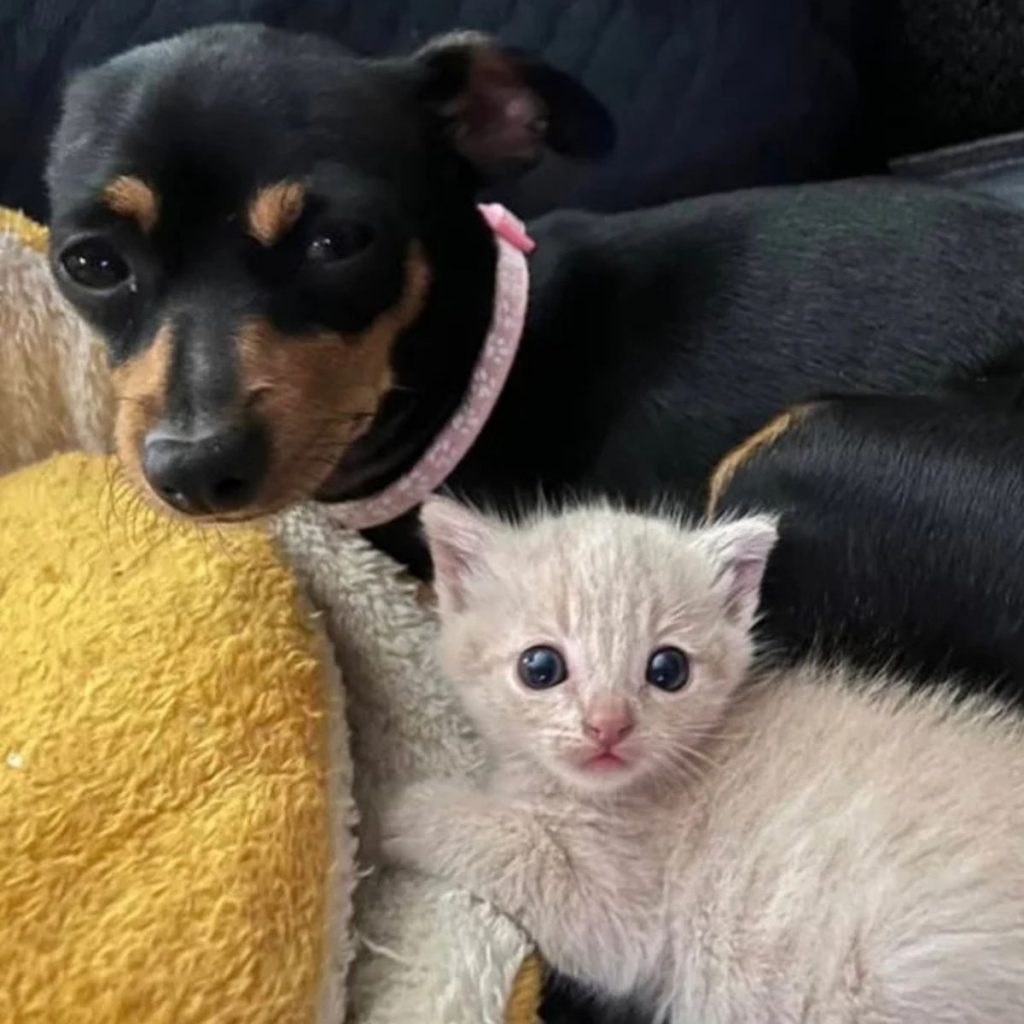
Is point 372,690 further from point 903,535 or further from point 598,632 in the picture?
point 903,535

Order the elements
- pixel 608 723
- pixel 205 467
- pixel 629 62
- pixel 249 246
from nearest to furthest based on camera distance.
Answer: pixel 608 723
pixel 205 467
pixel 249 246
pixel 629 62

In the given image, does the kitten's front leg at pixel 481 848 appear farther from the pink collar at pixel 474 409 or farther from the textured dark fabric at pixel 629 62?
the textured dark fabric at pixel 629 62

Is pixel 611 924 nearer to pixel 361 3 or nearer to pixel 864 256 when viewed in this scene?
pixel 864 256

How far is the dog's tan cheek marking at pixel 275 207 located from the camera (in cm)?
155

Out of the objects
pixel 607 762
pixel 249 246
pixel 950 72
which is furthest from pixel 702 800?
pixel 950 72

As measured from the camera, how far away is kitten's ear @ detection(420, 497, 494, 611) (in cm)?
148

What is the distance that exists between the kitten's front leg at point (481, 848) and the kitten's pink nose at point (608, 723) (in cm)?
10

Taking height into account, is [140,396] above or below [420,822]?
above

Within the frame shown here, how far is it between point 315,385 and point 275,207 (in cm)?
14

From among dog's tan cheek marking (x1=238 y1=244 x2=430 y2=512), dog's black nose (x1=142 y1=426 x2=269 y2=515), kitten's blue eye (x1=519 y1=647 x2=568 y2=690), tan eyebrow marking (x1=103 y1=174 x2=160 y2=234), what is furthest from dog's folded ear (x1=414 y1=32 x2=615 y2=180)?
kitten's blue eye (x1=519 y1=647 x2=568 y2=690)

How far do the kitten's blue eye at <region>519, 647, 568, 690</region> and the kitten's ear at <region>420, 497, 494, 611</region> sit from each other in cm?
11

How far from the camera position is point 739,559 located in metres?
1.47

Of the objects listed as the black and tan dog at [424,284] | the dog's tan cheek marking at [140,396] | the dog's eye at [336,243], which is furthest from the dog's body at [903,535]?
the dog's tan cheek marking at [140,396]

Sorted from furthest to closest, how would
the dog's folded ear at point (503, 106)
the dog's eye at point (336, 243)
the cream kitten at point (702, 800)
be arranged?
the dog's folded ear at point (503, 106)
the dog's eye at point (336, 243)
the cream kitten at point (702, 800)
